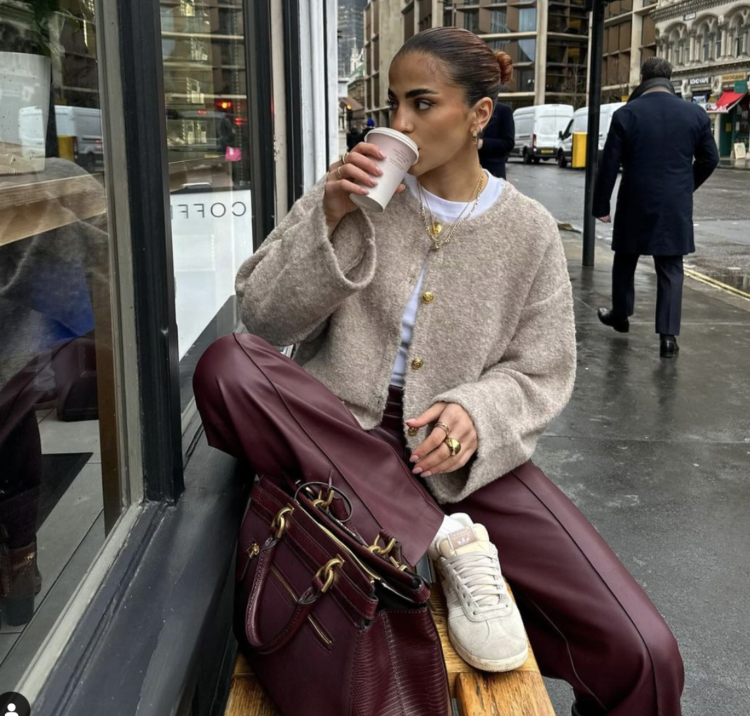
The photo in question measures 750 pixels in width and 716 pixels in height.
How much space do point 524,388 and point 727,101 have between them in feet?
165

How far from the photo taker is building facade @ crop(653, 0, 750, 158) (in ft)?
153

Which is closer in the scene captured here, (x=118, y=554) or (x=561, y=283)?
(x=118, y=554)

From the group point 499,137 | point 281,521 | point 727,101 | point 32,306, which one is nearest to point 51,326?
point 32,306

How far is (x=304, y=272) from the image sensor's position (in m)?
1.79

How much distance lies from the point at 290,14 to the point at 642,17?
2915 inches

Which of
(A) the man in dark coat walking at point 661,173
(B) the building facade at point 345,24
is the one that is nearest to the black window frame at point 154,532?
(A) the man in dark coat walking at point 661,173

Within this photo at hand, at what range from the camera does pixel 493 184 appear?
6.75 feet

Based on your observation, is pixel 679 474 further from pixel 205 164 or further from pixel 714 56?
pixel 714 56

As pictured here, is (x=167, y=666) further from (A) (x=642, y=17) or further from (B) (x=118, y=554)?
(A) (x=642, y=17)

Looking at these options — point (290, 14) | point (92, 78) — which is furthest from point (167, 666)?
point (290, 14)

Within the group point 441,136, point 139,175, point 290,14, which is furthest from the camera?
point 290,14

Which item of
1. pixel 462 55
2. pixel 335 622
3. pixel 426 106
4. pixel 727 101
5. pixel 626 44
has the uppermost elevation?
pixel 626 44

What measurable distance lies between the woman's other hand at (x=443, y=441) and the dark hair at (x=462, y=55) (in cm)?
72

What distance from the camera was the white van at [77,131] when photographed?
1.44 metres
